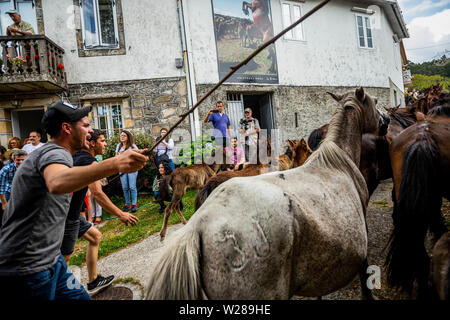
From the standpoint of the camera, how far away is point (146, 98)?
992cm

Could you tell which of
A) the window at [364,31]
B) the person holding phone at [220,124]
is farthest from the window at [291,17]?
the person holding phone at [220,124]

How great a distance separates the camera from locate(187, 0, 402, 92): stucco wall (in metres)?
10.2

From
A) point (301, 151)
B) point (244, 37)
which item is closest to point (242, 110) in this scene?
point (244, 37)

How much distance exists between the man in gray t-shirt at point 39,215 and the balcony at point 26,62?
8.67m

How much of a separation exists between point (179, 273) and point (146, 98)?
371 inches

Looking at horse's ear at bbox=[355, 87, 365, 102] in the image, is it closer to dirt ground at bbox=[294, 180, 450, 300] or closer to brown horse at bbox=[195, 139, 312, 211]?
dirt ground at bbox=[294, 180, 450, 300]

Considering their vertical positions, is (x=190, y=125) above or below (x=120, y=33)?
below

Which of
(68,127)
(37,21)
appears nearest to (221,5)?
(37,21)

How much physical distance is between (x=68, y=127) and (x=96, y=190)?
106 cm

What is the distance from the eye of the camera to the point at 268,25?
11.3 metres

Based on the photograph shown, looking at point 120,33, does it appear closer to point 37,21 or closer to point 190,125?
point 37,21

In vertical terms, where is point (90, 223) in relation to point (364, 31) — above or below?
below

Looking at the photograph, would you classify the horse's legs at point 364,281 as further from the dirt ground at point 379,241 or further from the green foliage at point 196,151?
the green foliage at point 196,151

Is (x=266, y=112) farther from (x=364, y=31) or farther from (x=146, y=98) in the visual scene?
(x=364, y=31)
